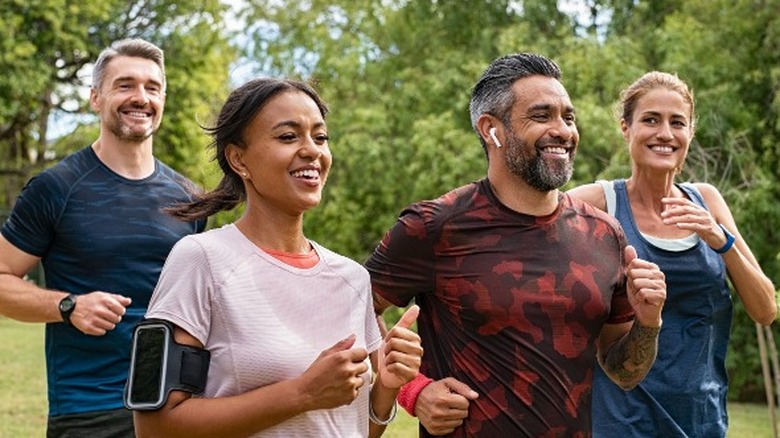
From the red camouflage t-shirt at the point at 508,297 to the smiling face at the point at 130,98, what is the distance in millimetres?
1638

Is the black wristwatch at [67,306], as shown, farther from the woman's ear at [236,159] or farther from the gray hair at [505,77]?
the gray hair at [505,77]

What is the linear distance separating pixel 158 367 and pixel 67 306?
187cm

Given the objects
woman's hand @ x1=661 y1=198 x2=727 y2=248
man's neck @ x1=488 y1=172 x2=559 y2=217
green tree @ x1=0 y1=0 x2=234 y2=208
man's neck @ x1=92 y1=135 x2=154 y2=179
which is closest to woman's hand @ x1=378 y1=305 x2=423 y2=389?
man's neck @ x1=488 y1=172 x2=559 y2=217

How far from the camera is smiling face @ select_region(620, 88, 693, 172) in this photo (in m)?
5.08

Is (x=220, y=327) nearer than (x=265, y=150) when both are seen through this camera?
Yes

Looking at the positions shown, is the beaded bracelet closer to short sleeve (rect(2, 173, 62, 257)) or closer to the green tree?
short sleeve (rect(2, 173, 62, 257))

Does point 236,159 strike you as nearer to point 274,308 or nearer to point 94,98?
point 274,308

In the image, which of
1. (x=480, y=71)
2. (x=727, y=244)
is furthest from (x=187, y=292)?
(x=480, y=71)

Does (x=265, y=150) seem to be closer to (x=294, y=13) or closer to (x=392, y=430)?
(x=392, y=430)

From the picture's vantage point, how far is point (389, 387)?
131 inches

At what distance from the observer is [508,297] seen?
3.78 metres

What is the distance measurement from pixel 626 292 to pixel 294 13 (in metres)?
29.4

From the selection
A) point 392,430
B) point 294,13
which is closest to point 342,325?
point 392,430

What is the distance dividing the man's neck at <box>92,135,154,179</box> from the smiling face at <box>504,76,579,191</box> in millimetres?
1858
